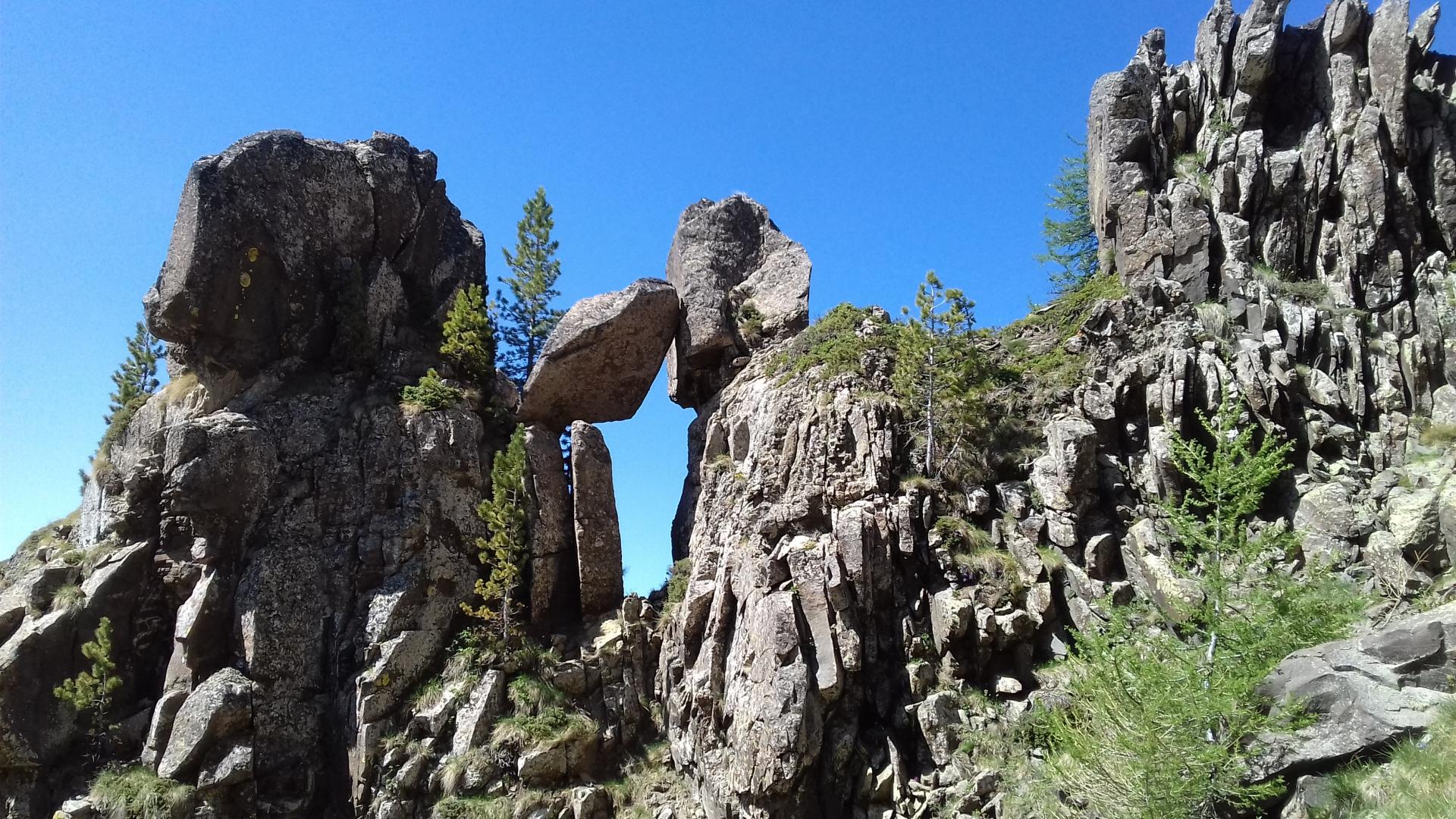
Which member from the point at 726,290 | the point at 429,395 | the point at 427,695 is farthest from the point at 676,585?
the point at 726,290

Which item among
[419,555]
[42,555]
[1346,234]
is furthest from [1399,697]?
[42,555]

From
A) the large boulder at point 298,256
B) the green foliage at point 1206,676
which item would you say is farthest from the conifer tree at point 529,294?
the green foliage at point 1206,676

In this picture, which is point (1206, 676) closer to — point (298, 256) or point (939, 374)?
point (939, 374)

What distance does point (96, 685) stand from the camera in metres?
23.2

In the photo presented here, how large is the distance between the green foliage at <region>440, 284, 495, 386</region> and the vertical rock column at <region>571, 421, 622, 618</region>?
4.22 meters

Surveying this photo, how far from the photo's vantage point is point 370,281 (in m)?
30.2

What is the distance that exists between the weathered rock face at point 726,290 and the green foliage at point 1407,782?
21540mm

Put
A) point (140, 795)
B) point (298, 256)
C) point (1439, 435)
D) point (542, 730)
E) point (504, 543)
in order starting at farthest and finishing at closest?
1. point (298, 256)
2. point (504, 543)
3. point (542, 730)
4. point (1439, 435)
5. point (140, 795)

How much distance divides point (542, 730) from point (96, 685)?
1247 centimetres

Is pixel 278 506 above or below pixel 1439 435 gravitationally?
above

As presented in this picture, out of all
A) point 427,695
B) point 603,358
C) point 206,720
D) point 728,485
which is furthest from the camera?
point 603,358

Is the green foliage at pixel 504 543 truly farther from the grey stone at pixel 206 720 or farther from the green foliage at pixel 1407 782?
the green foliage at pixel 1407 782

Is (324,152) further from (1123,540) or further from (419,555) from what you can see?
(1123,540)

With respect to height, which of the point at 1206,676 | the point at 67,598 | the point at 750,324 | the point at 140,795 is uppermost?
the point at 750,324
